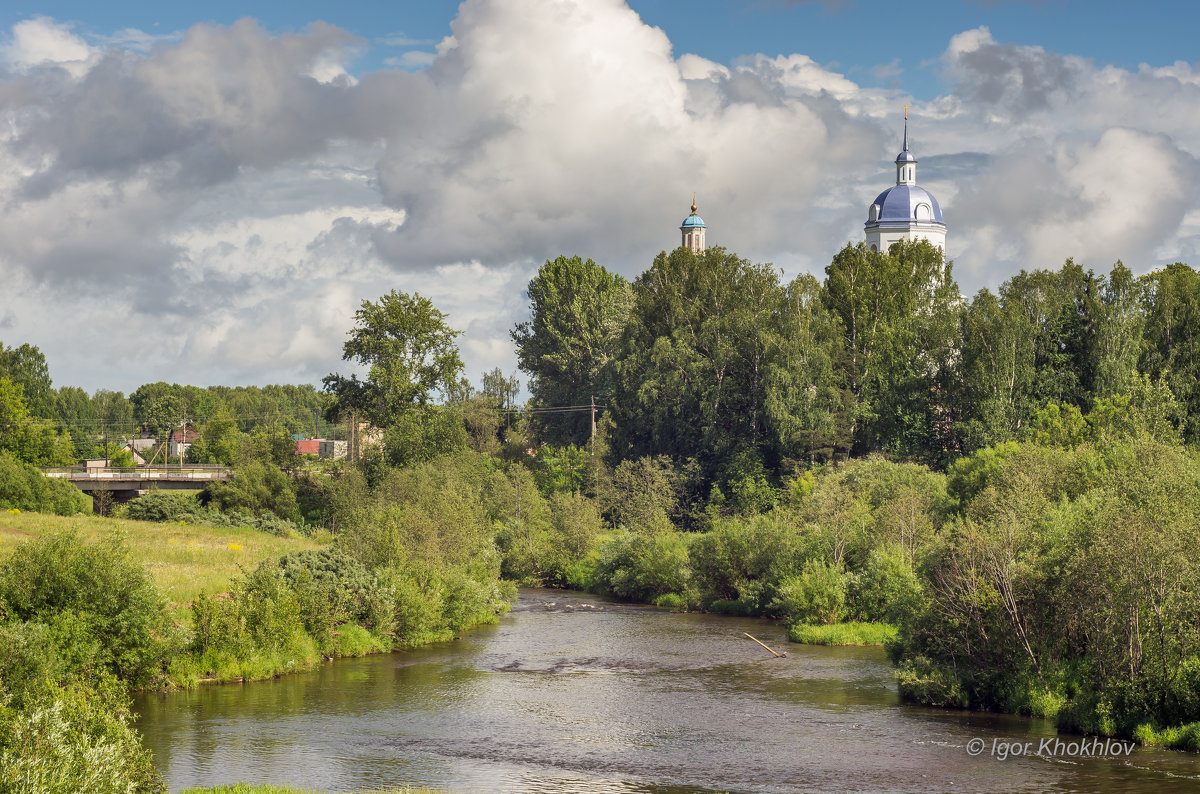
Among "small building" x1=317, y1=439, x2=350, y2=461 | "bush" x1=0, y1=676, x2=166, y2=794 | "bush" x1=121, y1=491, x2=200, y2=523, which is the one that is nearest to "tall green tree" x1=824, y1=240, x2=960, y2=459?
"bush" x1=121, y1=491, x2=200, y2=523

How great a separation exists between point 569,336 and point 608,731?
87.0 metres

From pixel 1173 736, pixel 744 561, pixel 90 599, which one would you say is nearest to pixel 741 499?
pixel 744 561

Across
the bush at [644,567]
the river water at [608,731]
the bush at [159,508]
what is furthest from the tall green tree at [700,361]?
the river water at [608,731]

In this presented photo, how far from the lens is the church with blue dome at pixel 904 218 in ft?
369

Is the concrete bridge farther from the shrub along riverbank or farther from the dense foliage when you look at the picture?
the shrub along riverbank

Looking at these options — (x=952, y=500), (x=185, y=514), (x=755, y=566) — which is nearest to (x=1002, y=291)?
(x=952, y=500)

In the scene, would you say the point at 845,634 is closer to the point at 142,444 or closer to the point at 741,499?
the point at 741,499

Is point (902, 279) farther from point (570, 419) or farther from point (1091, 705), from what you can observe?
point (1091, 705)

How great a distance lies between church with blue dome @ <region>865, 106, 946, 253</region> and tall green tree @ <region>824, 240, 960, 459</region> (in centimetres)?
2226

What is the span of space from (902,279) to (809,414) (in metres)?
15.2

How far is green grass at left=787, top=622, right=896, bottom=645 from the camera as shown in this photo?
50.6 m

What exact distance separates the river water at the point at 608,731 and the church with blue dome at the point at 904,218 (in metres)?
73.2

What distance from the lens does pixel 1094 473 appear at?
45.1 meters

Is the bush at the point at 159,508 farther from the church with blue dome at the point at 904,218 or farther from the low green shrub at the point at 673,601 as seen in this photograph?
the church with blue dome at the point at 904,218
